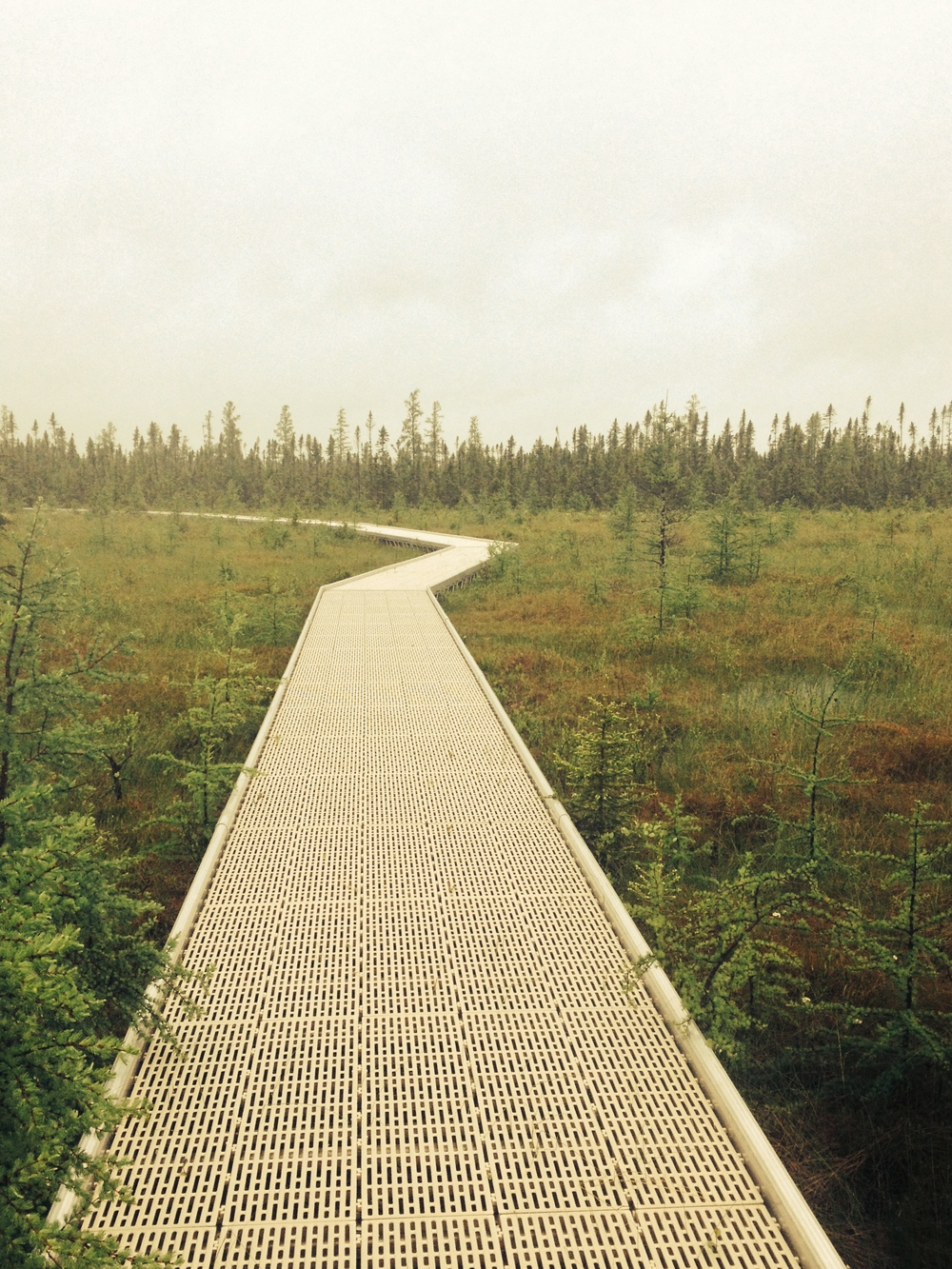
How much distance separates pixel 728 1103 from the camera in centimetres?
245

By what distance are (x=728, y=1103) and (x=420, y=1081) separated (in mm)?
1092

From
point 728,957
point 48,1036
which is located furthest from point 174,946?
point 728,957

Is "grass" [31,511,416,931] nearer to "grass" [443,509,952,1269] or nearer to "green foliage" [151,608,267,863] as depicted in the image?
"green foliage" [151,608,267,863]

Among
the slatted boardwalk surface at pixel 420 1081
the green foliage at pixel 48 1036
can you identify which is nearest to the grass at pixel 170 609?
the green foliage at pixel 48 1036

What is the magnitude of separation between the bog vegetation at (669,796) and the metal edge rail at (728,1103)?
104 mm

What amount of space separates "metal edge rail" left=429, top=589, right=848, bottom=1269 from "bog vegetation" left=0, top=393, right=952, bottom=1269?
0.34ft

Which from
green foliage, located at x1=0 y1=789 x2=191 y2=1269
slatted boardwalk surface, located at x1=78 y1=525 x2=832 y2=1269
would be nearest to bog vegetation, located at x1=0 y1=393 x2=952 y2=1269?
green foliage, located at x1=0 y1=789 x2=191 y2=1269

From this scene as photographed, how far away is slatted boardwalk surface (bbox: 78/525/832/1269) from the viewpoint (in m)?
2.02

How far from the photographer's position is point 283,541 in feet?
76.7

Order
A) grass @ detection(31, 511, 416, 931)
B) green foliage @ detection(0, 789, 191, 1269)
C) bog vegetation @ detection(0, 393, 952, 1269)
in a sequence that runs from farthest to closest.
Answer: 1. grass @ detection(31, 511, 416, 931)
2. bog vegetation @ detection(0, 393, 952, 1269)
3. green foliage @ detection(0, 789, 191, 1269)

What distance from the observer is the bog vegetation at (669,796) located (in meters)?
2.45

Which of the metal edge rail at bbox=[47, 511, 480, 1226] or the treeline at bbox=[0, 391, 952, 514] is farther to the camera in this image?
the treeline at bbox=[0, 391, 952, 514]

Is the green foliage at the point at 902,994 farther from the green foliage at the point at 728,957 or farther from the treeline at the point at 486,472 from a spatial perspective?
the treeline at the point at 486,472

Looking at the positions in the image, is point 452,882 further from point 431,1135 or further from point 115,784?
point 115,784
